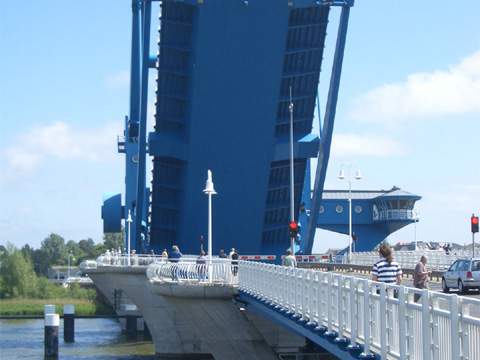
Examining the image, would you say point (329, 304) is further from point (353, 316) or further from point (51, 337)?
point (51, 337)

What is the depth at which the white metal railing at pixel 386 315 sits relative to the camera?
910 centimetres

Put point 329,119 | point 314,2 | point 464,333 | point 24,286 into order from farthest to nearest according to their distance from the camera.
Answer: point 24,286
point 329,119
point 314,2
point 464,333

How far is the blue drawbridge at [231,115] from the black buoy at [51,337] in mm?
7839

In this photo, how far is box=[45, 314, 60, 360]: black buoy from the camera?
142ft

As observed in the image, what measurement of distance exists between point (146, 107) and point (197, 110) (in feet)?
12.4

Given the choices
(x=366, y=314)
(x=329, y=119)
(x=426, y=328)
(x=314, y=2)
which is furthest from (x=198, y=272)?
(x=426, y=328)

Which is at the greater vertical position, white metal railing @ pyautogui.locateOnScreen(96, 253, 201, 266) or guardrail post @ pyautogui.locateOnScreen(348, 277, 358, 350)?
white metal railing @ pyautogui.locateOnScreen(96, 253, 201, 266)

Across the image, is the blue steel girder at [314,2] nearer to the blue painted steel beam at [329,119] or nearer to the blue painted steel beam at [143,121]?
the blue painted steel beam at [329,119]

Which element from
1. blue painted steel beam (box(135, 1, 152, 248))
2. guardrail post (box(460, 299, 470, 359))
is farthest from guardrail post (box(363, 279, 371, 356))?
blue painted steel beam (box(135, 1, 152, 248))

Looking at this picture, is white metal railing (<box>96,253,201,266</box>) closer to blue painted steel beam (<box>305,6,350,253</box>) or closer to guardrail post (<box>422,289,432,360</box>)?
blue painted steel beam (<box>305,6,350,253</box>)

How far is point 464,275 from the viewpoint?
28.0 meters

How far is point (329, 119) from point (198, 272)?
18397 mm

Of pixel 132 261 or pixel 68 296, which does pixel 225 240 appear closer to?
pixel 132 261

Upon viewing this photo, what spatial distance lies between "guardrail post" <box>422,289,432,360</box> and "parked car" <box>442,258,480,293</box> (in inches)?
714
